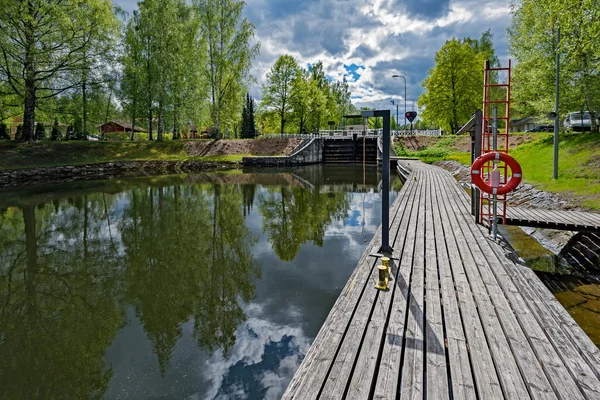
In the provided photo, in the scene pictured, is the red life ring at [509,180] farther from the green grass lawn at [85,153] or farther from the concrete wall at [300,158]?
Result: the concrete wall at [300,158]

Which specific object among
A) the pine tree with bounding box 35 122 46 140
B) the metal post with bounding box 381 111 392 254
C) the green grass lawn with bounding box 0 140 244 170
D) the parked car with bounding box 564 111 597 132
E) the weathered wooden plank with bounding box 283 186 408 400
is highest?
the pine tree with bounding box 35 122 46 140

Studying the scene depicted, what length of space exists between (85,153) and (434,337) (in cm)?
2905

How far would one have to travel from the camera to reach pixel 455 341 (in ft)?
9.09

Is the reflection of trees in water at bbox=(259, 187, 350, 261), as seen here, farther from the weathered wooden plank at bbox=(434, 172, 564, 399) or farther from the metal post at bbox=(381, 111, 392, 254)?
the weathered wooden plank at bbox=(434, 172, 564, 399)

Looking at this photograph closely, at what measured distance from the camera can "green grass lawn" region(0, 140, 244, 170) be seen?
67.4ft

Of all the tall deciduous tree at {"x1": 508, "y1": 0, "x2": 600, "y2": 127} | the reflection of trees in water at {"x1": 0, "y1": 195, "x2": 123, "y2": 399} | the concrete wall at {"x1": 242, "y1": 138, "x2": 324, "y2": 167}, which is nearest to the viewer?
the reflection of trees in water at {"x1": 0, "y1": 195, "x2": 123, "y2": 399}

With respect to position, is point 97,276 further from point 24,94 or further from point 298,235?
point 24,94

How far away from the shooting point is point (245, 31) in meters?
31.6

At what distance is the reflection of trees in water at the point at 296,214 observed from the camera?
26.5ft

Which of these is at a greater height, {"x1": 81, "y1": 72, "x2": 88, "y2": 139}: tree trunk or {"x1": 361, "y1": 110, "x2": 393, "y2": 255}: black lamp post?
{"x1": 81, "y1": 72, "x2": 88, "y2": 139}: tree trunk

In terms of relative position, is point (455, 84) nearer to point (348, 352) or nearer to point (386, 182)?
point (386, 182)

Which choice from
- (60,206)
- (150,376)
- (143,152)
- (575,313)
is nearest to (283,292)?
(150,376)

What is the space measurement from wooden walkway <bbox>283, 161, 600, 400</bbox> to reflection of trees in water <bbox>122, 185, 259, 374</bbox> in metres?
1.81

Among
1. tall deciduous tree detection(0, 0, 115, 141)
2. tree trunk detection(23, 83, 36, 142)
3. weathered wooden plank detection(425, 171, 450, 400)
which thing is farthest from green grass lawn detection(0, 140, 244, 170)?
weathered wooden plank detection(425, 171, 450, 400)
